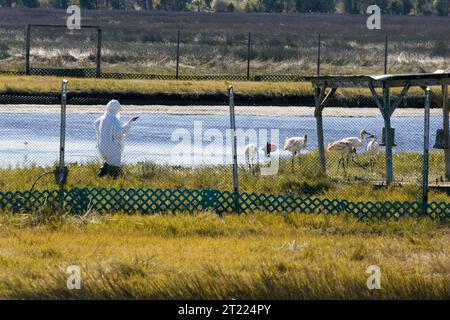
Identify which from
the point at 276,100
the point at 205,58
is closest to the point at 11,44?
the point at 205,58

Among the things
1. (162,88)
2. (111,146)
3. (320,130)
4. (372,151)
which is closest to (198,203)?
(111,146)

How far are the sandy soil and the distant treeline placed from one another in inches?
1999

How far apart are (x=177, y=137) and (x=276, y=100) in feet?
34.6

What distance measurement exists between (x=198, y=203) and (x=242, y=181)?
2.33 m

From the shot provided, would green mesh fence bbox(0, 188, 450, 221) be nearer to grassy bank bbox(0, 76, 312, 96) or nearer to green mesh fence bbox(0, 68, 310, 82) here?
grassy bank bbox(0, 76, 312, 96)

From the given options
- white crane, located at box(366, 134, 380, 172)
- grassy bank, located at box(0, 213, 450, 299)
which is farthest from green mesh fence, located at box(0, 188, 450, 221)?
white crane, located at box(366, 134, 380, 172)

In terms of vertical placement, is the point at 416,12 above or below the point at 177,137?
above

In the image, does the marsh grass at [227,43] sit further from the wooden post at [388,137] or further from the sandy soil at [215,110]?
the wooden post at [388,137]

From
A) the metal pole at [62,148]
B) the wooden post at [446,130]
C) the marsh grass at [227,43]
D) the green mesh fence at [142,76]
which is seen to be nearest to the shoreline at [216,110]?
the green mesh fence at [142,76]

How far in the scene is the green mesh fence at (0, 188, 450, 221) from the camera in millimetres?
17797

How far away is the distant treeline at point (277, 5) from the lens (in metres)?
91.2

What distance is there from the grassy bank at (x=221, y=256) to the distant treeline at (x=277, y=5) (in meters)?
71.8

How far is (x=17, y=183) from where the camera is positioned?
19656 millimetres
